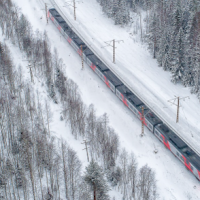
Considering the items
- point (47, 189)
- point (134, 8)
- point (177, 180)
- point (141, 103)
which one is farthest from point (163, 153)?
point (134, 8)

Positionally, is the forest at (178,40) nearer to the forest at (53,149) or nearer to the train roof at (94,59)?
the train roof at (94,59)

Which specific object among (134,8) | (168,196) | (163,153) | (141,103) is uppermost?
(134,8)

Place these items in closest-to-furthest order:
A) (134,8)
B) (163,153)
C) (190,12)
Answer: (163,153), (190,12), (134,8)

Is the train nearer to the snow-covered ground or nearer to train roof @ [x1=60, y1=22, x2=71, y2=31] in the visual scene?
train roof @ [x1=60, y1=22, x2=71, y2=31]

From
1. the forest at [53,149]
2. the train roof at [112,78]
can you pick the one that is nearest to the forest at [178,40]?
the train roof at [112,78]

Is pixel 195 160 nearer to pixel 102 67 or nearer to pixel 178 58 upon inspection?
pixel 178 58

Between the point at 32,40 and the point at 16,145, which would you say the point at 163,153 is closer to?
the point at 16,145
